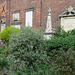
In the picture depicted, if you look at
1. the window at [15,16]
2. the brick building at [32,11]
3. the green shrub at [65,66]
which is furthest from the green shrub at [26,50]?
the window at [15,16]

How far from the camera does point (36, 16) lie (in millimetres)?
12359

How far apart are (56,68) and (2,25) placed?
43.1 ft

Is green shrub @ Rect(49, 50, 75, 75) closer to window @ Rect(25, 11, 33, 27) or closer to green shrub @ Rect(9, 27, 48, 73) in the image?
green shrub @ Rect(9, 27, 48, 73)

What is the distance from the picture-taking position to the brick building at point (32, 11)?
1099 cm

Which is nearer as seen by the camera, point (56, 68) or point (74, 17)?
point (56, 68)

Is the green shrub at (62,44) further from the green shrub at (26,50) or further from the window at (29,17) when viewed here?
the window at (29,17)

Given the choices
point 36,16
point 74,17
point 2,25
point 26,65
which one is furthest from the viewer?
point 2,25

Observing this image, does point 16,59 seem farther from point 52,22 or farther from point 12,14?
point 12,14

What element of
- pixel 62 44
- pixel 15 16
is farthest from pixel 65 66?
pixel 15 16

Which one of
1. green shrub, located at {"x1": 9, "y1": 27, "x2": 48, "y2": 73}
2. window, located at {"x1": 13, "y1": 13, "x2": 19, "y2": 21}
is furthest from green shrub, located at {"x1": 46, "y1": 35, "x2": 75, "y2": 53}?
window, located at {"x1": 13, "y1": 13, "x2": 19, "y2": 21}

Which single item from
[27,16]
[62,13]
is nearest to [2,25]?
[27,16]

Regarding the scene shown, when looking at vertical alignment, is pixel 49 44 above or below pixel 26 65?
above

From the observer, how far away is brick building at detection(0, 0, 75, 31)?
10988 millimetres

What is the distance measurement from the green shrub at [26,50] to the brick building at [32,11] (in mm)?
5747
